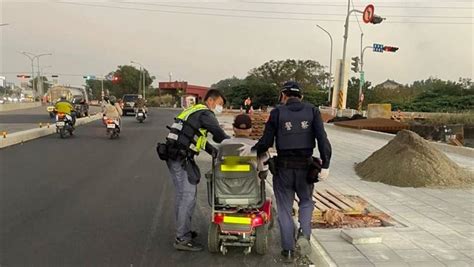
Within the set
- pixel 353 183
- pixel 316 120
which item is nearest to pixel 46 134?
pixel 353 183

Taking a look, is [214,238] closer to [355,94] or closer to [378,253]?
[378,253]

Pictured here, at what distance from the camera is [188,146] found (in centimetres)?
472

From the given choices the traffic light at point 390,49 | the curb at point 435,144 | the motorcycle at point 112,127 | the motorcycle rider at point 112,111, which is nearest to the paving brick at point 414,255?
the curb at point 435,144

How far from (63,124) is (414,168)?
13495mm

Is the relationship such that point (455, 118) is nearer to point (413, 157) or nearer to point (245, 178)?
point (413, 157)

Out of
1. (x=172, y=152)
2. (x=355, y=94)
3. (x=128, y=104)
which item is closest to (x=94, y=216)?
(x=172, y=152)

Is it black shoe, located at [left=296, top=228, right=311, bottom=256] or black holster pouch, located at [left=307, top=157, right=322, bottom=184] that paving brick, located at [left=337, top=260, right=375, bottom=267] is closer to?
black shoe, located at [left=296, top=228, right=311, bottom=256]

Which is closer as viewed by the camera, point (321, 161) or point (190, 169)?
point (321, 161)

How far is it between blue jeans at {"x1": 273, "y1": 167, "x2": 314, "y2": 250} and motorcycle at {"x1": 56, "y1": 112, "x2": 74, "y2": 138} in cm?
1430

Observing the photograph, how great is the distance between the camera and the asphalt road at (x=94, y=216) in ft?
14.9

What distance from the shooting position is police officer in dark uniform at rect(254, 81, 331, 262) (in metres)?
4.43

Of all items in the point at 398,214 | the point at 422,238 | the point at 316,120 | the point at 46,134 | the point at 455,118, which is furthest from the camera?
the point at 455,118

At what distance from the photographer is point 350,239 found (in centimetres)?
495

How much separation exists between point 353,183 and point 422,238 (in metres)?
3.64
